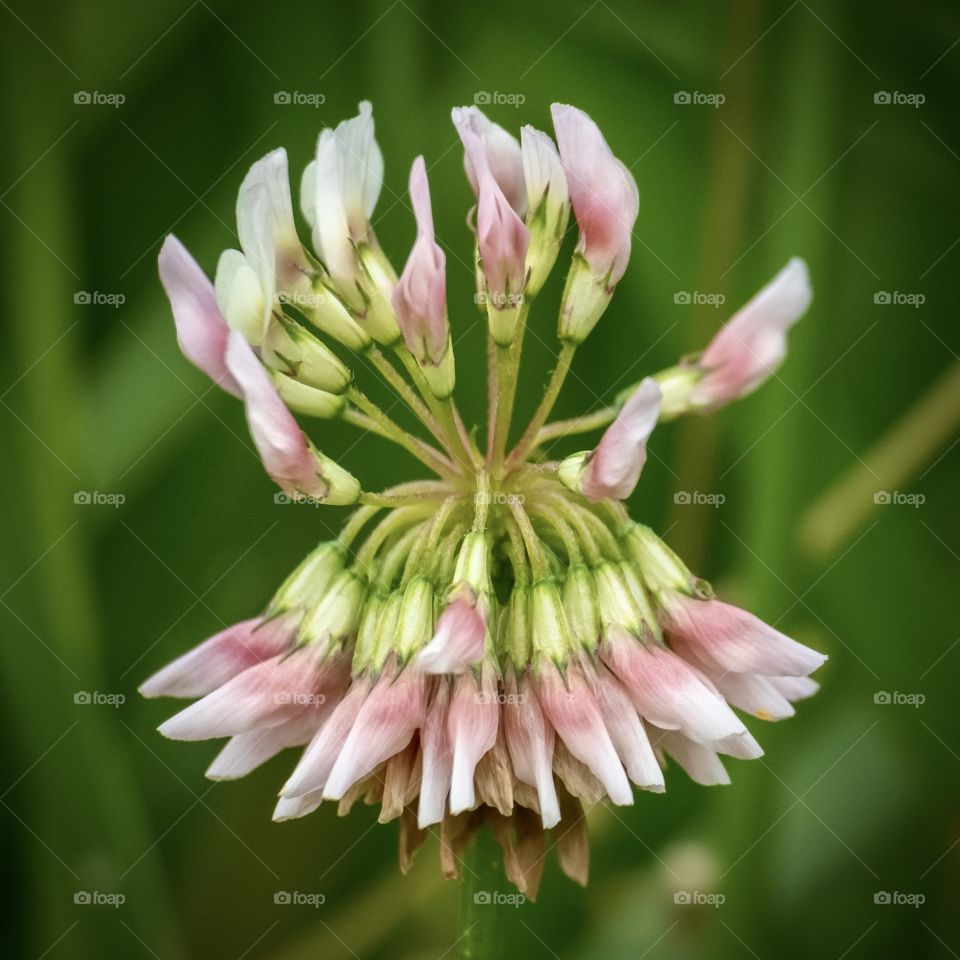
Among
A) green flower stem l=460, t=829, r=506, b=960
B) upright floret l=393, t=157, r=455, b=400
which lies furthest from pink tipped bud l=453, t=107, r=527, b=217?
green flower stem l=460, t=829, r=506, b=960

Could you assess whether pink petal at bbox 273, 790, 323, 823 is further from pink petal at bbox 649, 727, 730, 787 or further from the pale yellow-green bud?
the pale yellow-green bud

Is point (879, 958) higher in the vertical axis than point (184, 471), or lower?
higher

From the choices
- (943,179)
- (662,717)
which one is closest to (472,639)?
(662,717)

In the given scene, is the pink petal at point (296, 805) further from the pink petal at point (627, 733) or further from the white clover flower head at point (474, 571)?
the pink petal at point (627, 733)

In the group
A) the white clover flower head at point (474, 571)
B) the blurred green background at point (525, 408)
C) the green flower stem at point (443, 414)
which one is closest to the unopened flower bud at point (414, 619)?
the white clover flower head at point (474, 571)

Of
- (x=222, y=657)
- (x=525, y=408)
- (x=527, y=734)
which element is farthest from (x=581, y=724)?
(x=525, y=408)

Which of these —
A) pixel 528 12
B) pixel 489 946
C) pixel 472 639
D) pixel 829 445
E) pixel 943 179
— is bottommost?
pixel 489 946

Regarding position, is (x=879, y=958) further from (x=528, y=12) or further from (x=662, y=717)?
(x=528, y=12)
